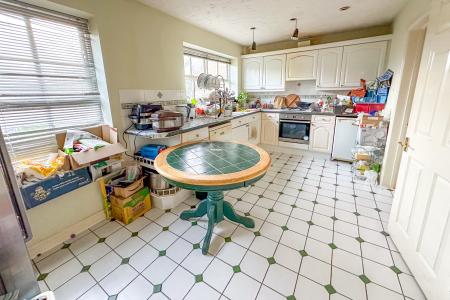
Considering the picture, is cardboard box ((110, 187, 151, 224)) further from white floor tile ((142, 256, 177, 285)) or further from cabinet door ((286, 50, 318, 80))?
cabinet door ((286, 50, 318, 80))

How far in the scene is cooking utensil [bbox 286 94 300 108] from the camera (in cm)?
426

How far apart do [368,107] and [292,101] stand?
147 cm

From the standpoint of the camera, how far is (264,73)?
14.2ft

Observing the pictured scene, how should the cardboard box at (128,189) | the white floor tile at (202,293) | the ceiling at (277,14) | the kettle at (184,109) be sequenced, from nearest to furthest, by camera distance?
the white floor tile at (202,293) → the cardboard box at (128,189) → the ceiling at (277,14) → the kettle at (184,109)

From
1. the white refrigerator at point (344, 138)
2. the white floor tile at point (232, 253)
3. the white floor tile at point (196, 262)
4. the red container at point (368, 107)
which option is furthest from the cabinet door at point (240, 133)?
the white floor tile at point (196, 262)

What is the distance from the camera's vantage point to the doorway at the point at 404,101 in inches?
85.1

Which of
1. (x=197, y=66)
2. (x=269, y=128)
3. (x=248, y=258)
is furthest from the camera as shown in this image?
(x=269, y=128)

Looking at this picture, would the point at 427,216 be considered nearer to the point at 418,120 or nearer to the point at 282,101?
the point at 418,120

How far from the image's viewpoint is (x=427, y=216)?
1298 millimetres

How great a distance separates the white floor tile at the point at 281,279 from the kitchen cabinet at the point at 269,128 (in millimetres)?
2966

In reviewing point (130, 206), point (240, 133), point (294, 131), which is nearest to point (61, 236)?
point (130, 206)

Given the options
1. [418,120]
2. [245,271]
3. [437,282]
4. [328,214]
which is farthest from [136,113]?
[437,282]

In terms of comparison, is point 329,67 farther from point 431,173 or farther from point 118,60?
point 118,60

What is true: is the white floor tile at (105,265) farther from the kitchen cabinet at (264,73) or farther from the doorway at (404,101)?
the kitchen cabinet at (264,73)
